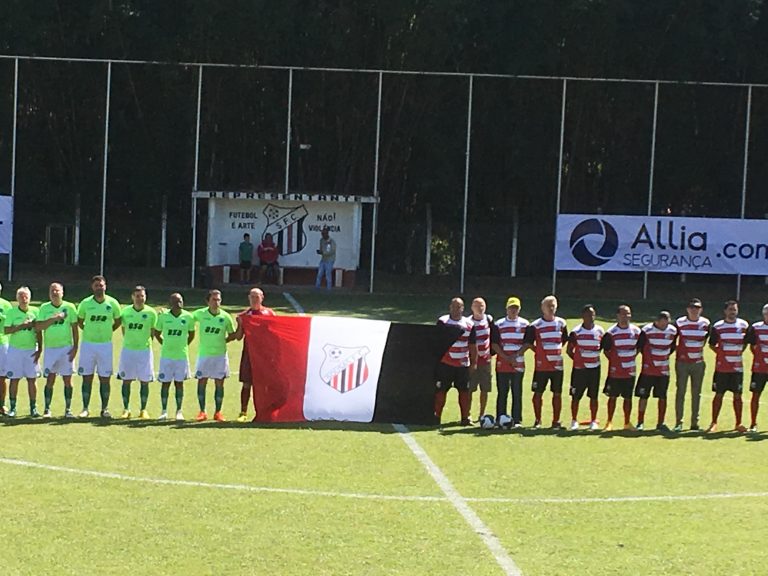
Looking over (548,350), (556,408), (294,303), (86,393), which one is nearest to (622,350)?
(548,350)

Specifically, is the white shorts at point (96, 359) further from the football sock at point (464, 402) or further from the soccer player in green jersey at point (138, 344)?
the football sock at point (464, 402)

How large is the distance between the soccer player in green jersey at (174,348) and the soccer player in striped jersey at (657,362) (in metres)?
6.13

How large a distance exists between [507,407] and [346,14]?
85.8 ft

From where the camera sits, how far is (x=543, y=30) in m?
40.9

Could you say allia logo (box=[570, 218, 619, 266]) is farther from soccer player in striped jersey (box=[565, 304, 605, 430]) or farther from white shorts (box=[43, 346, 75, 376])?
white shorts (box=[43, 346, 75, 376])

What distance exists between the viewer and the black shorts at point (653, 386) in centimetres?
1736

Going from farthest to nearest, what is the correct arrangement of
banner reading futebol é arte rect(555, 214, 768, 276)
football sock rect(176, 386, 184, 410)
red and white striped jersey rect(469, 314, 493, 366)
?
banner reading futebol é arte rect(555, 214, 768, 276) → red and white striped jersey rect(469, 314, 493, 366) → football sock rect(176, 386, 184, 410)

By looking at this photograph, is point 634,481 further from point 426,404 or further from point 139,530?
point 139,530

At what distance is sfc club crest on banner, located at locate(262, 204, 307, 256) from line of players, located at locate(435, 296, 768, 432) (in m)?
22.3

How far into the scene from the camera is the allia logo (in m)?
37.6

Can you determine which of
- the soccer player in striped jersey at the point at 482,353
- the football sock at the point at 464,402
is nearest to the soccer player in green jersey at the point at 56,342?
the football sock at the point at 464,402

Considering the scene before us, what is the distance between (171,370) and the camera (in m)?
17.0

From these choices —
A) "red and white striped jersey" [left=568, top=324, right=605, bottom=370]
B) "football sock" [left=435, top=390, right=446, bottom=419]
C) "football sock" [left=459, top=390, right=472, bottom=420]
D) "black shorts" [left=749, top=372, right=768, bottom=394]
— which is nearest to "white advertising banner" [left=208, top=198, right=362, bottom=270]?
"football sock" [left=435, top=390, right=446, bottom=419]

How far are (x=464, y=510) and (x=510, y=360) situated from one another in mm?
5200
